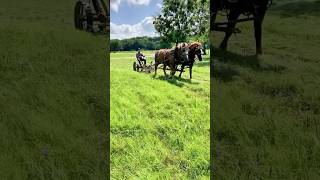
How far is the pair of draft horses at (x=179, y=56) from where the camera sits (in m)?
8.01

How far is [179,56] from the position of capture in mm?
8258

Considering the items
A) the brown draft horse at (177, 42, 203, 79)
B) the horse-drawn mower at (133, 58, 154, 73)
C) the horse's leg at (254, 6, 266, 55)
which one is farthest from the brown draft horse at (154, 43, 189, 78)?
the horse's leg at (254, 6, 266, 55)

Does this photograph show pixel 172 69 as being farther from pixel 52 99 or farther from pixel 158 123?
pixel 52 99

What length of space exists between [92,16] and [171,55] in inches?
68.2

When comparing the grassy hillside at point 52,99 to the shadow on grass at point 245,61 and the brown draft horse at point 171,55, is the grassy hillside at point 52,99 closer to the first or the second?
the brown draft horse at point 171,55

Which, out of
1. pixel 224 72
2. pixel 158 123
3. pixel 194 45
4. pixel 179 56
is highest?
pixel 194 45

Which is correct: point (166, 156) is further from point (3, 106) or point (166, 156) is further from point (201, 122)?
point (3, 106)

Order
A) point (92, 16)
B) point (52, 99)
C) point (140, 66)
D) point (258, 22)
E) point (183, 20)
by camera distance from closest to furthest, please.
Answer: point (52, 99) < point (258, 22) < point (92, 16) < point (140, 66) < point (183, 20)

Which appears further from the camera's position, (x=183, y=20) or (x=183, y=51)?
(x=183, y=20)

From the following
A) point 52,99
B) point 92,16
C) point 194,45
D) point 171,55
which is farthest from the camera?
point 171,55

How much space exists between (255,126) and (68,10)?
4449 millimetres

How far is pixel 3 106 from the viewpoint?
744 cm

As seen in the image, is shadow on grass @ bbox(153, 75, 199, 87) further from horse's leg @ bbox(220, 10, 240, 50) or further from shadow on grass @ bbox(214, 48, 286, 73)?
horse's leg @ bbox(220, 10, 240, 50)

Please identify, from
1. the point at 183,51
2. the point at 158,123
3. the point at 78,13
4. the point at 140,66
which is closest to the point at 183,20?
the point at 183,51
